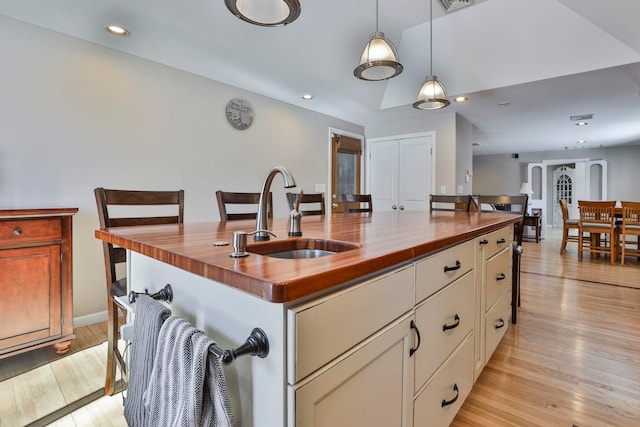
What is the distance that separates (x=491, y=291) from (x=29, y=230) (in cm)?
270

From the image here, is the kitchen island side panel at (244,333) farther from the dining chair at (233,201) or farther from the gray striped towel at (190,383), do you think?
the dining chair at (233,201)

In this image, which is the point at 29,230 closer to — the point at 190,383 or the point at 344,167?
the point at 190,383

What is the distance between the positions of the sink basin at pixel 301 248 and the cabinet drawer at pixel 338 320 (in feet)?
0.70

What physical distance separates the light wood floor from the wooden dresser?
0.28 metres

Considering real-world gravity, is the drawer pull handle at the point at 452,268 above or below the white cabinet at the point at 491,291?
above

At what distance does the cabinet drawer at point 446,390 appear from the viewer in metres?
1.04

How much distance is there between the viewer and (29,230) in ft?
6.14

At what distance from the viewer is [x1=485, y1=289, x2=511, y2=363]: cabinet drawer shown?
1704 millimetres

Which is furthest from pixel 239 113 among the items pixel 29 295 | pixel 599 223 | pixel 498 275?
pixel 599 223

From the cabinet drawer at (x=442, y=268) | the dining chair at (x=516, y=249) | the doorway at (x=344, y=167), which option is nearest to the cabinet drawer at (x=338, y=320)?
the cabinet drawer at (x=442, y=268)

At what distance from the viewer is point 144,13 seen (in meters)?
2.16

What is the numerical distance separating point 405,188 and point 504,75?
2033 mm

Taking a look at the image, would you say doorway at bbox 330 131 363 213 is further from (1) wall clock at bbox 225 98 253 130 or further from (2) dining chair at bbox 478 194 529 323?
(2) dining chair at bbox 478 194 529 323

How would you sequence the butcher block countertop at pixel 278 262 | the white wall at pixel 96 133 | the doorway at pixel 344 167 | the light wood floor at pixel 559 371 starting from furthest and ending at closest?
the doorway at pixel 344 167 → the white wall at pixel 96 133 → the light wood floor at pixel 559 371 → the butcher block countertop at pixel 278 262
